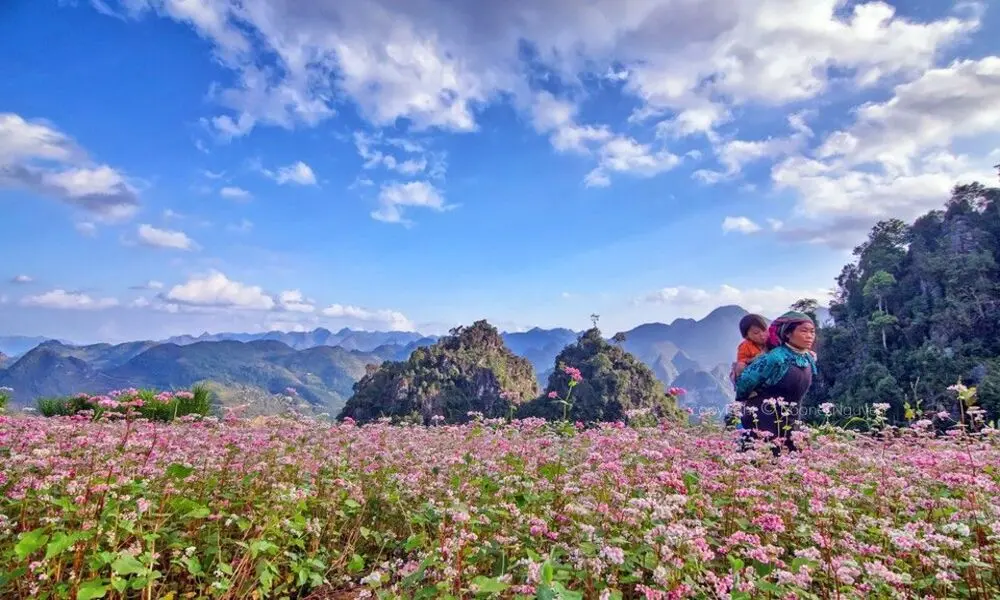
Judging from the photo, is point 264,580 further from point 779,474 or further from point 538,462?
point 779,474

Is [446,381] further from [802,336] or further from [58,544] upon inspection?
[58,544]

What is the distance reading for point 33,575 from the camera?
3.99 metres

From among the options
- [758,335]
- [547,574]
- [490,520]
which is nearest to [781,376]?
[758,335]

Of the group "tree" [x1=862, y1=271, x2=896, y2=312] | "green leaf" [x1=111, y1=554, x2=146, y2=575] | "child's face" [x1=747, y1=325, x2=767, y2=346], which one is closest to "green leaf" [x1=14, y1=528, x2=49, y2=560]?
"green leaf" [x1=111, y1=554, x2=146, y2=575]

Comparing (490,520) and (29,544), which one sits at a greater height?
(29,544)

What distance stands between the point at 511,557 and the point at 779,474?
9.86ft

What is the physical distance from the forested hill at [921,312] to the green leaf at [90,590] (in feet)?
209

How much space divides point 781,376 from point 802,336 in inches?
36.3

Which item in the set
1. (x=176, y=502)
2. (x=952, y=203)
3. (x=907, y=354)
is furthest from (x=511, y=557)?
(x=952, y=203)

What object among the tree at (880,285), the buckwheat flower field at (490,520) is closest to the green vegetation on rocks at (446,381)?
the tree at (880,285)

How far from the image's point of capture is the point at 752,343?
10789 mm

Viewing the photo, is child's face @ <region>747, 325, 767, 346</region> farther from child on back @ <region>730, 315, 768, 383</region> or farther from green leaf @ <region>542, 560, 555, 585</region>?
green leaf @ <region>542, 560, 555, 585</region>

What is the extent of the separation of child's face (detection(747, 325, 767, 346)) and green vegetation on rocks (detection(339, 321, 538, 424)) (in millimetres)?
63790

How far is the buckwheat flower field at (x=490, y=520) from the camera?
3561mm
